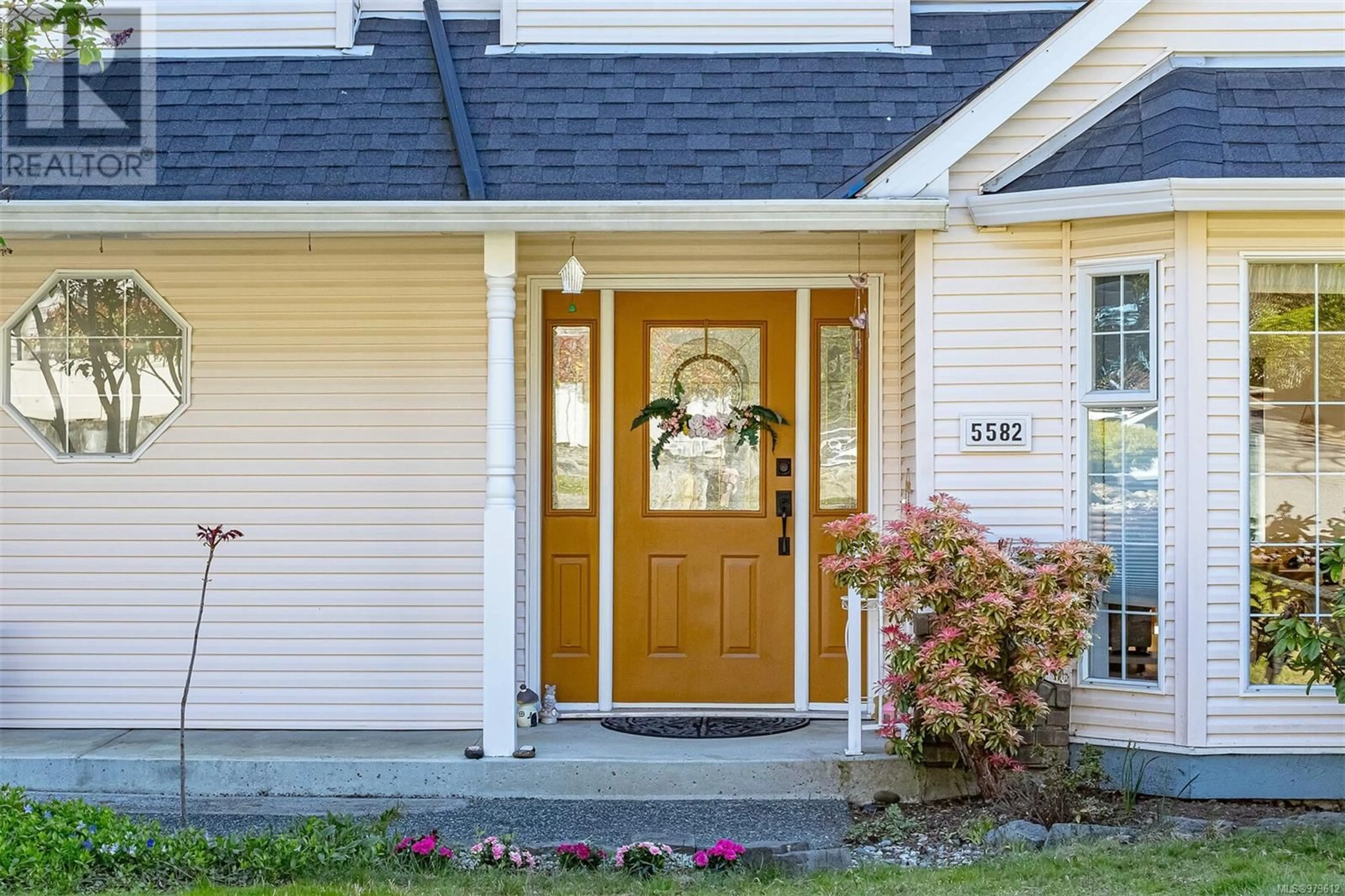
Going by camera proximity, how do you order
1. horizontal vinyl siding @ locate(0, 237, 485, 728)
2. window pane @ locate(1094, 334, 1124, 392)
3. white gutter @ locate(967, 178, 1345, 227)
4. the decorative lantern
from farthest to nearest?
horizontal vinyl siding @ locate(0, 237, 485, 728), the decorative lantern, window pane @ locate(1094, 334, 1124, 392), white gutter @ locate(967, 178, 1345, 227)

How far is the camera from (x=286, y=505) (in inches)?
276

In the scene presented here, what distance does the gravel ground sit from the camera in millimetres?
5559

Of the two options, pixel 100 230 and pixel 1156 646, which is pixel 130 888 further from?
pixel 1156 646

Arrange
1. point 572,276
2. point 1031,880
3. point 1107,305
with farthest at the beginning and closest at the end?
point 572,276, point 1107,305, point 1031,880

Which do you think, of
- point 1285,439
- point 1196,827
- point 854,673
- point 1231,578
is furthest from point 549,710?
point 1285,439

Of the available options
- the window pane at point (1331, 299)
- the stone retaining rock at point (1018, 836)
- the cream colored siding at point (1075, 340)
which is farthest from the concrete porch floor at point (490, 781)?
the window pane at point (1331, 299)

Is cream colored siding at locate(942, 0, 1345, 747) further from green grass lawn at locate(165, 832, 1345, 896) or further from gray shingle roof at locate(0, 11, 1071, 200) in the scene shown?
green grass lawn at locate(165, 832, 1345, 896)

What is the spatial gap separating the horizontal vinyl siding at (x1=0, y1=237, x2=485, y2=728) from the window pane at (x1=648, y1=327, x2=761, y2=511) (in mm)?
1003

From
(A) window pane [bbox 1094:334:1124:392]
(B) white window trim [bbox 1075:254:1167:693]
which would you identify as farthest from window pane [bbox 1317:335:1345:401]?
(A) window pane [bbox 1094:334:1124:392]

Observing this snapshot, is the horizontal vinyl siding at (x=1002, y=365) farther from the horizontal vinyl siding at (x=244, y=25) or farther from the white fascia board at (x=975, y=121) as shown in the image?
the horizontal vinyl siding at (x=244, y=25)

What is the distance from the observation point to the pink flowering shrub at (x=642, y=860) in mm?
4934

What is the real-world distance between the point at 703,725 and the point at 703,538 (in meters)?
1.01

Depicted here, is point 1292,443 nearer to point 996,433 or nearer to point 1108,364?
point 1108,364

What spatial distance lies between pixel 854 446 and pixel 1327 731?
267 cm
